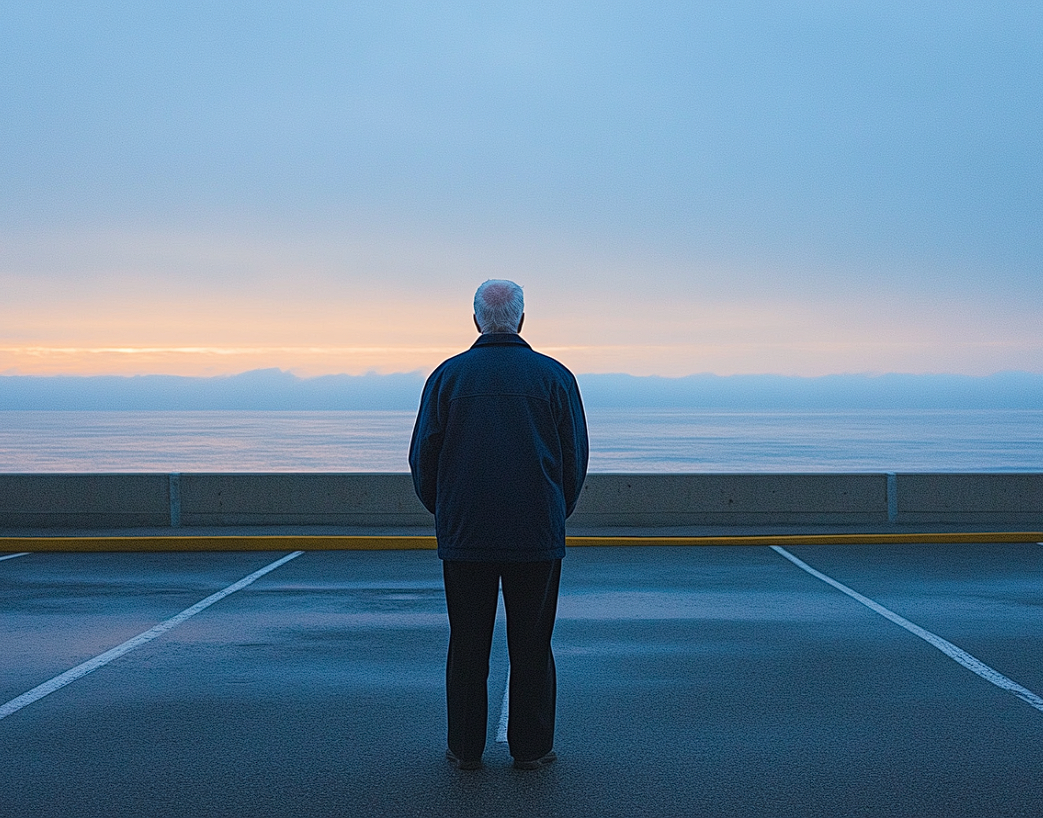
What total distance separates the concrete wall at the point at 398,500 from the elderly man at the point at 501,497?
868 centimetres

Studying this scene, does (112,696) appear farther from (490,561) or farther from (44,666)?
(490,561)

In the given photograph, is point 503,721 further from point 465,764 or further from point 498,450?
point 498,450

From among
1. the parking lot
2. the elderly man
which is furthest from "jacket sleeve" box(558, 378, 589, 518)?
the parking lot

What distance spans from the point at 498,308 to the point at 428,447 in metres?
0.63

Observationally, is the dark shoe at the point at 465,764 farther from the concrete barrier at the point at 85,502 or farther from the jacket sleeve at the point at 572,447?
the concrete barrier at the point at 85,502

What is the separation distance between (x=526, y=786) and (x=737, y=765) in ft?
3.00

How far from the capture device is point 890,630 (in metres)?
7.71

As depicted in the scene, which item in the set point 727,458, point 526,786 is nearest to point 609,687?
point 526,786

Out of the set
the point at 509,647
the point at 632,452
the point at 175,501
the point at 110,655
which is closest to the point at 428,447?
the point at 509,647

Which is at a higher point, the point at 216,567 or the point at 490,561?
the point at 490,561

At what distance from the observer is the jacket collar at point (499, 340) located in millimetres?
4660

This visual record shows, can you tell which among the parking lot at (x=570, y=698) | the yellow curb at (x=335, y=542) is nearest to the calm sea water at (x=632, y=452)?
the yellow curb at (x=335, y=542)

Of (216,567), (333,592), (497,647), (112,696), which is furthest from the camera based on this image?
(216,567)

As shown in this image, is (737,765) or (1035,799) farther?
(737,765)
